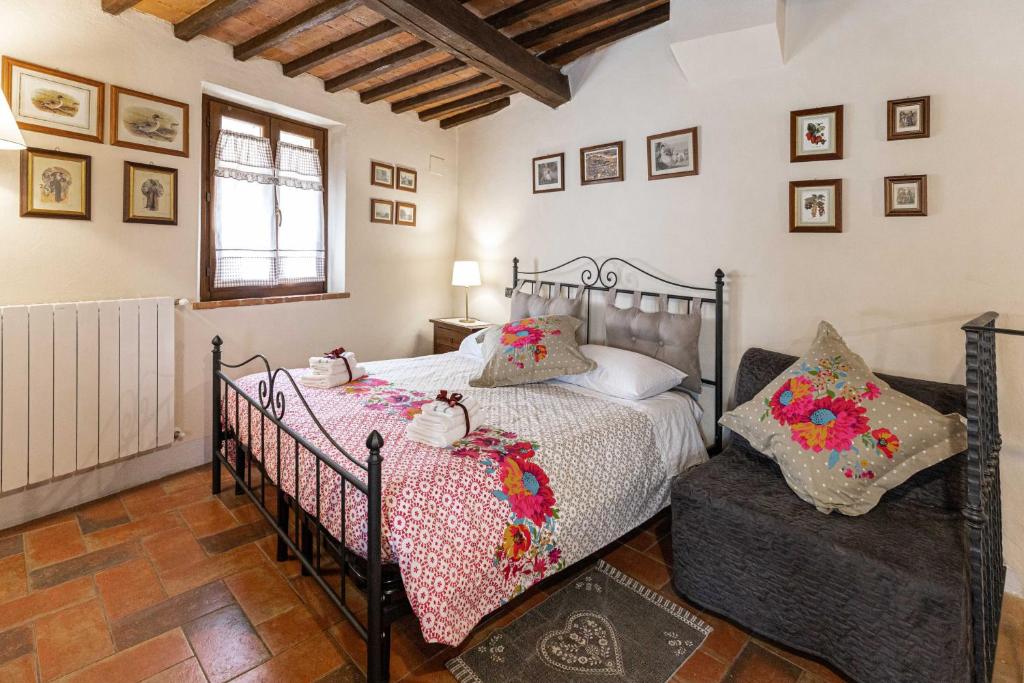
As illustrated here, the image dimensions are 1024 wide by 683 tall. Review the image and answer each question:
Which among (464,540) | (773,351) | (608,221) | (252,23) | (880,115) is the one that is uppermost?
(252,23)

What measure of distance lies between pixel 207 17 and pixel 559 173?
7.09ft

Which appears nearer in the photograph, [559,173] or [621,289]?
[621,289]

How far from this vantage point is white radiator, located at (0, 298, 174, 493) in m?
2.38

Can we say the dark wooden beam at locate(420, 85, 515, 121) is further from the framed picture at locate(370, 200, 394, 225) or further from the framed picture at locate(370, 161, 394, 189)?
the framed picture at locate(370, 200, 394, 225)

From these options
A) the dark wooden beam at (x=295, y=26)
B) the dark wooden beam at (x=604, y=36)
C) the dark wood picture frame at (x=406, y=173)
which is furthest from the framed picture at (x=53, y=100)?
the dark wooden beam at (x=604, y=36)

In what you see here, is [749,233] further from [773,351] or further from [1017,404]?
[1017,404]

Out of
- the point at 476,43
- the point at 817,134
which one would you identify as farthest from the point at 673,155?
the point at 476,43

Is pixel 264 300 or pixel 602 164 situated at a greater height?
pixel 602 164

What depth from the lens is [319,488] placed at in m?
1.79

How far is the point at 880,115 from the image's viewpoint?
235 centimetres

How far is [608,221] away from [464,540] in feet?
7.91

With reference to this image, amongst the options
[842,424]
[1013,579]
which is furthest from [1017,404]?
[842,424]

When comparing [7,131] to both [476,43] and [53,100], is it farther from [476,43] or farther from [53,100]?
[476,43]

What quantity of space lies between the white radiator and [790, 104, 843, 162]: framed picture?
3359 millimetres
